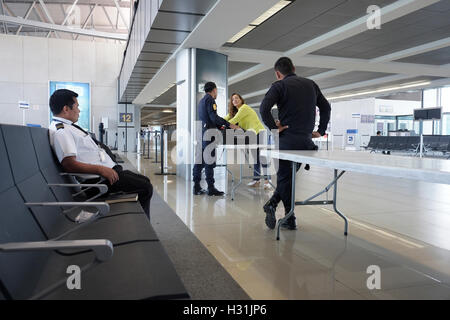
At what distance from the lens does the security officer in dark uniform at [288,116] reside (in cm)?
297

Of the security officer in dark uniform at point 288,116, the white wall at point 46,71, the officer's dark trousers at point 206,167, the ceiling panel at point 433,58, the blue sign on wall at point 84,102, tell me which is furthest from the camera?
the blue sign on wall at point 84,102

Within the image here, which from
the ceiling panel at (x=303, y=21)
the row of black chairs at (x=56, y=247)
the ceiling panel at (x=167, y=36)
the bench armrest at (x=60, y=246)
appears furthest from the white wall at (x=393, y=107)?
the bench armrest at (x=60, y=246)

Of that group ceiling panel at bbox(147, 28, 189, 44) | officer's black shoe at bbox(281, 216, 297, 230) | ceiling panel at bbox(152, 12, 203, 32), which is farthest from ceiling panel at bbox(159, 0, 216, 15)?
A: officer's black shoe at bbox(281, 216, 297, 230)

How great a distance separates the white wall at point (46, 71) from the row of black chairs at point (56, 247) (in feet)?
53.9

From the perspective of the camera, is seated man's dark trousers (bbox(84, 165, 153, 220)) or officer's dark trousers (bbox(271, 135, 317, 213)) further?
officer's dark trousers (bbox(271, 135, 317, 213))

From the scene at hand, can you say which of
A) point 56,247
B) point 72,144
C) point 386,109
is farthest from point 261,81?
point 386,109

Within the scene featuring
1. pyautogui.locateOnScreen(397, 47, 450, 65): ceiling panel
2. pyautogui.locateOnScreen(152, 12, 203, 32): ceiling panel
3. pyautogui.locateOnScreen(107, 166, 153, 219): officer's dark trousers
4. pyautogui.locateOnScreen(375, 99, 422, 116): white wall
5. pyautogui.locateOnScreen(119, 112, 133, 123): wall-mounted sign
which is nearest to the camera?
pyautogui.locateOnScreen(107, 166, 153, 219): officer's dark trousers

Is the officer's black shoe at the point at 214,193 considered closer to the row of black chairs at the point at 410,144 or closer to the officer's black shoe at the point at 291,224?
the officer's black shoe at the point at 291,224

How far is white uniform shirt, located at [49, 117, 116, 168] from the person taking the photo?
7.27ft

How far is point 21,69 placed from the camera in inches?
622

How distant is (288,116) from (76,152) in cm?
177

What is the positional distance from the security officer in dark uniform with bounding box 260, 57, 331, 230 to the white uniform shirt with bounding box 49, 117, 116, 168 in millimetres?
1430

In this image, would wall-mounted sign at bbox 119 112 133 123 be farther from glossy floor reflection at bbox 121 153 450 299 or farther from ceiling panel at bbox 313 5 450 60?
glossy floor reflection at bbox 121 153 450 299

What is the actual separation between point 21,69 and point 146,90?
685 cm
